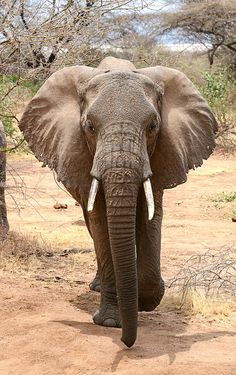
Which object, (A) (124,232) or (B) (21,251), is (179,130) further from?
(B) (21,251)

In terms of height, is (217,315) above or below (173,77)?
below

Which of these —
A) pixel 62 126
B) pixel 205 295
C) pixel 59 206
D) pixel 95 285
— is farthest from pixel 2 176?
pixel 62 126

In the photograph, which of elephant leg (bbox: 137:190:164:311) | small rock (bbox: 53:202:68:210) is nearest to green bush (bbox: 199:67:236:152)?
small rock (bbox: 53:202:68:210)

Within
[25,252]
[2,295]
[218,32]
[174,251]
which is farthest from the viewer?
[218,32]

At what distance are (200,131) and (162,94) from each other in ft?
1.16

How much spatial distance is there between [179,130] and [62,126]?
701 mm

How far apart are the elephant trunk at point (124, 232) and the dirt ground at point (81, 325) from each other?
0.99ft

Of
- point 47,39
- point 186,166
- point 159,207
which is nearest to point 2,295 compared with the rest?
point 159,207

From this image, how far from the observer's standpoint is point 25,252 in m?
7.04

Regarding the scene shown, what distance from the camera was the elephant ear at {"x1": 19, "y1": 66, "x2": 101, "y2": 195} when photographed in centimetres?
457

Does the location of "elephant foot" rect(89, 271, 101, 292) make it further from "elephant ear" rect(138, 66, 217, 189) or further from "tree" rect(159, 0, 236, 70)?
"tree" rect(159, 0, 236, 70)

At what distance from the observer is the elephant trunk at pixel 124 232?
12.9 feet

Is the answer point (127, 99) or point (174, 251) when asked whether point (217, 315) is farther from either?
point (174, 251)

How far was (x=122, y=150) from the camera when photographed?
396 centimetres
